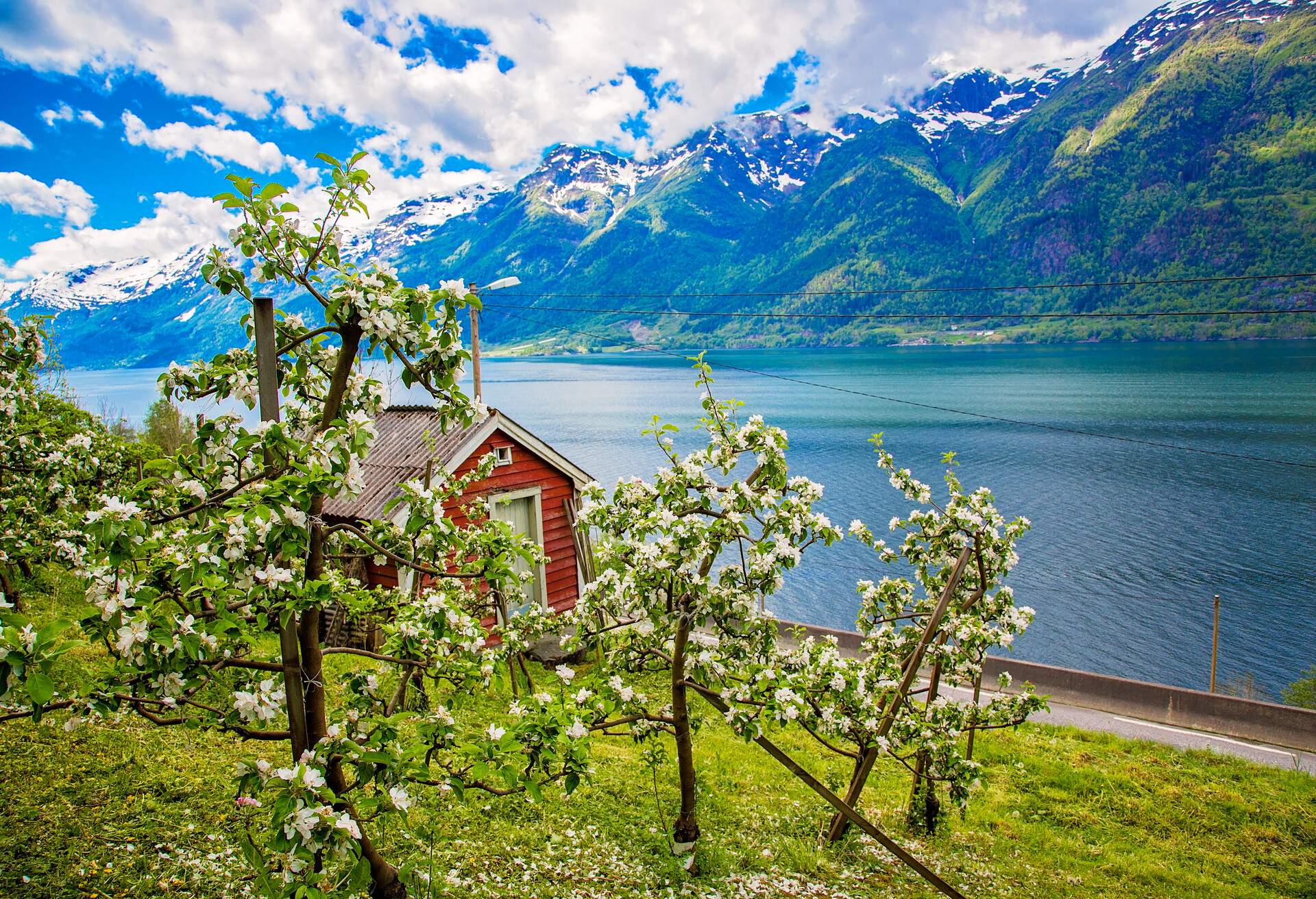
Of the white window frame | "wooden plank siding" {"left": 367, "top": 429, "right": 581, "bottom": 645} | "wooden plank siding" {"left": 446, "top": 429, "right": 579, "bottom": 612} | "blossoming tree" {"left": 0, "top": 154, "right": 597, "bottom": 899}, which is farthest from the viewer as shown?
the white window frame

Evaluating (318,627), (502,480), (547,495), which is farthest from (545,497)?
(318,627)

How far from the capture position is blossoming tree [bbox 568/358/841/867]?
6.04 meters

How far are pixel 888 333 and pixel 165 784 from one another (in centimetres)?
20799

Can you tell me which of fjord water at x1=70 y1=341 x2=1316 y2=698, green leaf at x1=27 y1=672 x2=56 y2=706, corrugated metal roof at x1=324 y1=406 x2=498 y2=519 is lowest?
fjord water at x1=70 y1=341 x2=1316 y2=698

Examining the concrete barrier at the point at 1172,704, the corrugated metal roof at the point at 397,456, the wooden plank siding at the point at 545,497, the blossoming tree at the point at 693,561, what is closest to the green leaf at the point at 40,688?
the blossoming tree at the point at 693,561

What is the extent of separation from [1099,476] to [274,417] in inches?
2106

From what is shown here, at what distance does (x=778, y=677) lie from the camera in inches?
253

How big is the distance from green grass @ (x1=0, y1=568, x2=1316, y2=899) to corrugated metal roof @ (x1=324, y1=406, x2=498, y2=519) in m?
4.93

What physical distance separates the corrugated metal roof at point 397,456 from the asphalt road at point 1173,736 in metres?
12.1

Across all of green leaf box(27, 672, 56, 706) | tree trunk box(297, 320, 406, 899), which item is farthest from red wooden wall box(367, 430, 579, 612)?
green leaf box(27, 672, 56, 706)

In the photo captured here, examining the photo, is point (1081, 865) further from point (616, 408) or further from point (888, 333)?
point (888, 333)

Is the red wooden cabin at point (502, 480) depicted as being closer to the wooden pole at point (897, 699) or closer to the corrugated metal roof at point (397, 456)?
the corrugated metal roof at point (397, 456)

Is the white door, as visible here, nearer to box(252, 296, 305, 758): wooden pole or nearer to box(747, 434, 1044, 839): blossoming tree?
box(747, 434, 1044, 839): blossoming tree

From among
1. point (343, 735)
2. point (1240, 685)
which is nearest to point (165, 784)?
point (343, 735)
